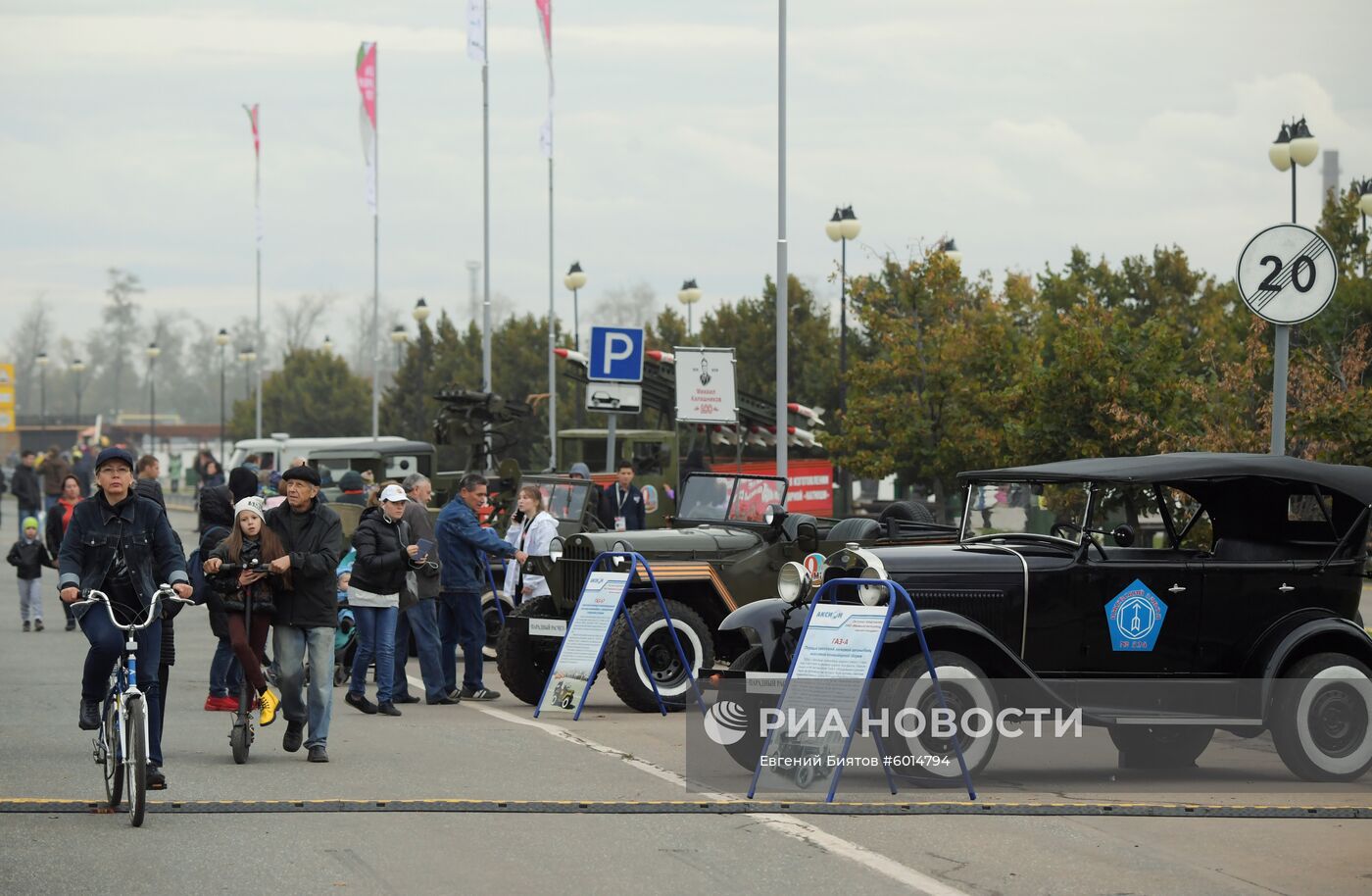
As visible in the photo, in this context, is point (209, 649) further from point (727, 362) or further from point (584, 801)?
point (584, 801)

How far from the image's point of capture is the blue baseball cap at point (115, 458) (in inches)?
360

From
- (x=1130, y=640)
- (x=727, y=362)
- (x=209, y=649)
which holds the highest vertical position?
(x=727, y=362)

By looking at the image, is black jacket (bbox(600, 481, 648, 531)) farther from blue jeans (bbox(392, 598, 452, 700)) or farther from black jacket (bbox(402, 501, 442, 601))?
black jacket (bbox(402, 501, 442, 601))

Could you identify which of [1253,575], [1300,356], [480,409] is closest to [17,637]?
[480,409]

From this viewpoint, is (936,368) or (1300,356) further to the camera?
(936,368)

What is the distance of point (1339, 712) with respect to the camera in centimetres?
1045

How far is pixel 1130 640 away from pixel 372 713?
231 inches

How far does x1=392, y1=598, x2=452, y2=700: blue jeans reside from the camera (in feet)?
46.0

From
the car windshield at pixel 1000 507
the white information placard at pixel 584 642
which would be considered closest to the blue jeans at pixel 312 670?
the white information placard at pixel 584 642

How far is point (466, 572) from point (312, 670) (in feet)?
11.8

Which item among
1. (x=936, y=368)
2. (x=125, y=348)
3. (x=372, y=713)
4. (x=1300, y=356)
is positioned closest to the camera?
(x=372, y=713)

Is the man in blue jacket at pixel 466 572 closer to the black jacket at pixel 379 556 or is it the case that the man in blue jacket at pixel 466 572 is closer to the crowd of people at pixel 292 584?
the crowd of people at pixel 292 584

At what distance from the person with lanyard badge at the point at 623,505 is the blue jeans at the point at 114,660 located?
1279cm

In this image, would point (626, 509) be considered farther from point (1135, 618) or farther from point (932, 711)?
point (932, 711)
